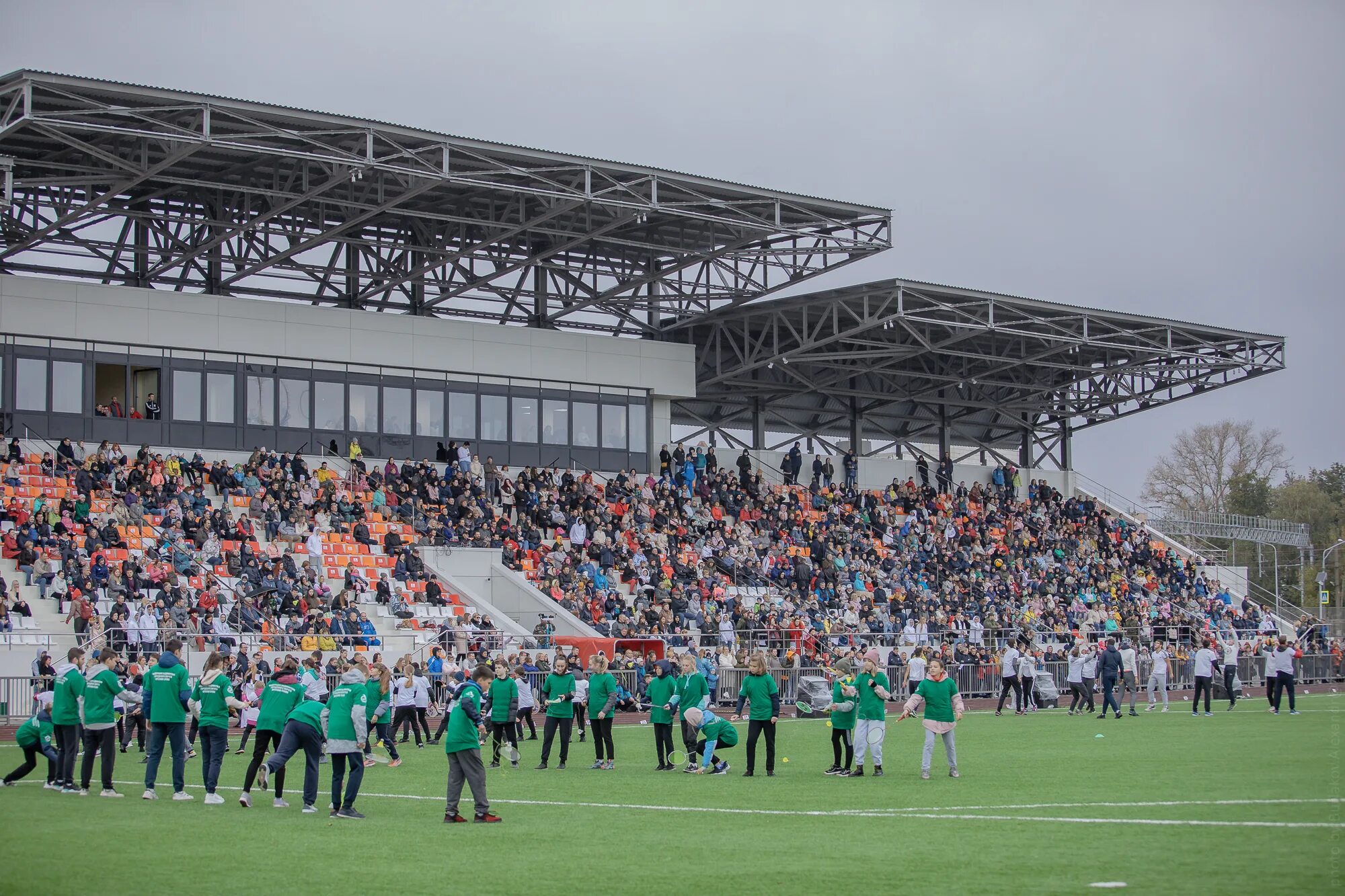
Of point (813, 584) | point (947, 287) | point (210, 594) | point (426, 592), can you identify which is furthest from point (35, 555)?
point (947, 287)

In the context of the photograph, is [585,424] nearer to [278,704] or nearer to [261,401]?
[261,401]

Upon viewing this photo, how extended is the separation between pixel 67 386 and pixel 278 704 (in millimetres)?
26975

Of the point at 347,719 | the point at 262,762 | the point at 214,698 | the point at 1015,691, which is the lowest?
the point at 1015,691

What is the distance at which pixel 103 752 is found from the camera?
17203 millimetres

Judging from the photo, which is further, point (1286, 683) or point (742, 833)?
point (1286, 683)

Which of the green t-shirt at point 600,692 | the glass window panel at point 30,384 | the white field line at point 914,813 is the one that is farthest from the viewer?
the glass window panel at point 30,384

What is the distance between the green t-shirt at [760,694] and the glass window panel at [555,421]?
28090 millimetres

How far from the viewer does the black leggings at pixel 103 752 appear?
1727 centimetres

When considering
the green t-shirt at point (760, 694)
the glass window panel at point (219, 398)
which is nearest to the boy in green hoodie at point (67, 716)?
the green t-shirt at point (760, 694)

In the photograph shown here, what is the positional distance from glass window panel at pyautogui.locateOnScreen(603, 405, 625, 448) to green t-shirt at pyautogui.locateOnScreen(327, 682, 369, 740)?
110ft

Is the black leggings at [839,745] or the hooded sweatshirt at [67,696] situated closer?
the hooded sweatshirt at [67,696]

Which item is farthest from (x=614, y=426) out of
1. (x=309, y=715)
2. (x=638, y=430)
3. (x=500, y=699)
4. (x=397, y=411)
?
(x=309, y=715)

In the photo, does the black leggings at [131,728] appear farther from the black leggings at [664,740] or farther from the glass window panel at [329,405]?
the glass window panel at [329,405]

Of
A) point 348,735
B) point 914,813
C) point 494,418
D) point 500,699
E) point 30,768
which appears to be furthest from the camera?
point 494,418
